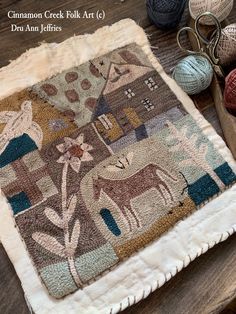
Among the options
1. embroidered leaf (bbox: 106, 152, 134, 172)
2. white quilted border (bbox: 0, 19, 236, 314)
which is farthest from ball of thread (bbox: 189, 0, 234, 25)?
embroidered leaf (bbox: 106, 152, 134, 172)

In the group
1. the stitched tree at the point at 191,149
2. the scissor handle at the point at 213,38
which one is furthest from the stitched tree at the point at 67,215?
the scissor handle at the point at 213,38

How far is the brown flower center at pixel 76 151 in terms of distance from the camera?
0.58m

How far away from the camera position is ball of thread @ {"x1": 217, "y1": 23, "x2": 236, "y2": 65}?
0.60 metres

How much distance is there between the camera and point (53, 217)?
0.54 metres

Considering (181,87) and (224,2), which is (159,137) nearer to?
(181,87)

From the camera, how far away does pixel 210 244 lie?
0.53m

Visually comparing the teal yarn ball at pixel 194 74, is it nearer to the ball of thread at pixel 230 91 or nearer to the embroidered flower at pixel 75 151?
the ball of thread at pixel 230 91

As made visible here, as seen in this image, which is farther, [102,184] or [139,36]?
[139,36]

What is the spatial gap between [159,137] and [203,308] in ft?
0.73

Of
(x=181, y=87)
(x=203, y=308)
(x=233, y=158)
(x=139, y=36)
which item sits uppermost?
(x=139, y=36)

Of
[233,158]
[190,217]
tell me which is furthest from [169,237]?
[233,158]

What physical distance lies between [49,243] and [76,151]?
0.13 metres

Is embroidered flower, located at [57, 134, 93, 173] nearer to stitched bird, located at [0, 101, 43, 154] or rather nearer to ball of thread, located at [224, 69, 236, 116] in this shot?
stitched bird, located at [0, 101, 43, 154]

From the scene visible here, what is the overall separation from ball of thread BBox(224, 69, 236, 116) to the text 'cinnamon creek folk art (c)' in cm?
5
